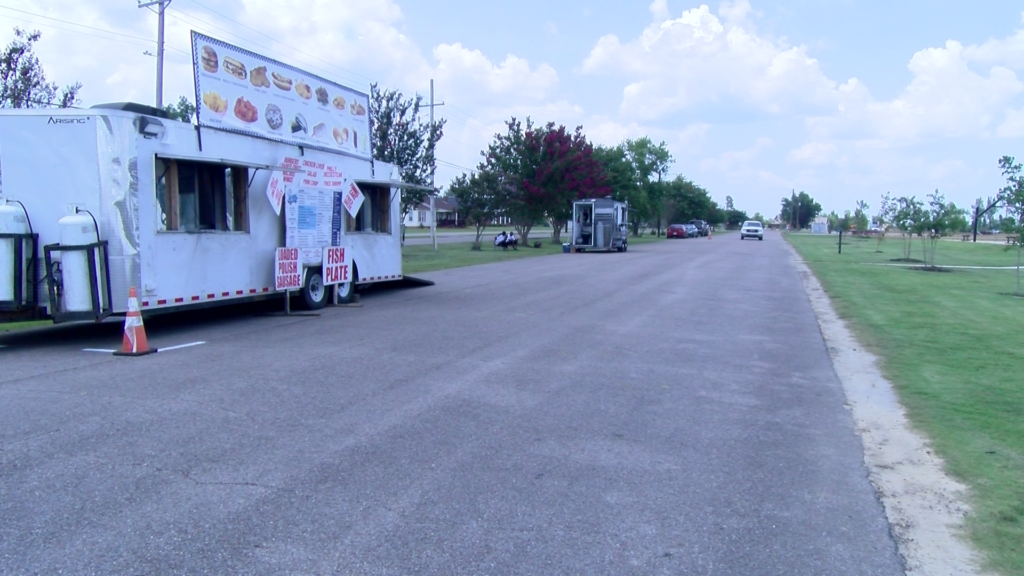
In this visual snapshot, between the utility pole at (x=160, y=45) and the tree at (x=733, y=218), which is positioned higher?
the utility pole at (x=160, y=45)

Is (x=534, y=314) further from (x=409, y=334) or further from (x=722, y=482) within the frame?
(x=722, y=482)

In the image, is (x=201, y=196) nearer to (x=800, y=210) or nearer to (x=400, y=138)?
(x=400, y=138)

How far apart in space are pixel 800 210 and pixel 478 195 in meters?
126

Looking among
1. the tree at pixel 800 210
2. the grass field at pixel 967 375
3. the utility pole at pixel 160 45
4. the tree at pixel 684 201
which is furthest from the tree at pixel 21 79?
the tree at pixel 800 210

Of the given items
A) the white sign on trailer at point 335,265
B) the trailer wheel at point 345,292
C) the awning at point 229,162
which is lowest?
the trailer wheel at point 345,292

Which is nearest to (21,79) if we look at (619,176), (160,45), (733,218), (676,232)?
(160,45)

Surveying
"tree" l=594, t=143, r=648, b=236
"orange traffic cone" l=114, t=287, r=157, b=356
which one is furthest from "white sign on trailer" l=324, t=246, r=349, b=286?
"tree" l=594, t=143, r=648, b=236

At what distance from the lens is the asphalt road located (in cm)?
455

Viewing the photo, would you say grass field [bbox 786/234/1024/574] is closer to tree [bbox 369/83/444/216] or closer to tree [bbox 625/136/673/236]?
tree [bbox 369/83/444/216]

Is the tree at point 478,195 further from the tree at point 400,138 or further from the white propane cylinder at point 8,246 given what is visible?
the white propane cylinder at point 8,246

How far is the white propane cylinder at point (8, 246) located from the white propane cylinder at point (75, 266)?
1.76ft

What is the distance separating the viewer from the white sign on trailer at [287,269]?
14.2 m

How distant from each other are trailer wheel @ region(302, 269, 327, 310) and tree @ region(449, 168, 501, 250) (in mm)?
31061

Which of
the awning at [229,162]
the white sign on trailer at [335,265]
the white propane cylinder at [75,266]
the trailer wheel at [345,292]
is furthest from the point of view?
the trailer wheel at [345,292]
